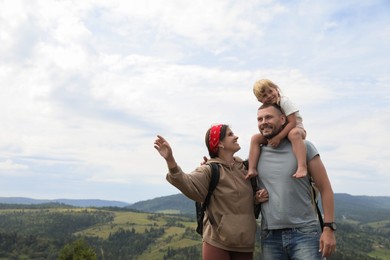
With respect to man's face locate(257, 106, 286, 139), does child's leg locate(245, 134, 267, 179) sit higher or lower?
lower

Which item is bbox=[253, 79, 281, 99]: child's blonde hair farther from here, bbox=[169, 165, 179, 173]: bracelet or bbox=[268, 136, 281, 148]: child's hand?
bbox=[169, 165, 179, 173]: bracelet

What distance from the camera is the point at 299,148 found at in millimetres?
4988

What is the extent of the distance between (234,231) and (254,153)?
1041 millimetres

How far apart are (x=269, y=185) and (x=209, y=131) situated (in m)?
1.10

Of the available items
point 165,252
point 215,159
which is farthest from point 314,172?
point 165,252

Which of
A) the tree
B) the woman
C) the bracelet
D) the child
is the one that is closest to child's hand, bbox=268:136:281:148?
the child

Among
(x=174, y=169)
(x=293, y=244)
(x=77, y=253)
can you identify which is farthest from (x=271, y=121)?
(x=77, y=253)

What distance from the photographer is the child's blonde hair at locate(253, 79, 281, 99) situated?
5.36m

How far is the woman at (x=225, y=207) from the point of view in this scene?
5137 mm

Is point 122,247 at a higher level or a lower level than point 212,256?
lower

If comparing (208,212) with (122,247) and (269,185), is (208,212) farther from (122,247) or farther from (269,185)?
(122,247)

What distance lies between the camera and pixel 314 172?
504 cm

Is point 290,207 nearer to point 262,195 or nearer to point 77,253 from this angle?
point 262,195

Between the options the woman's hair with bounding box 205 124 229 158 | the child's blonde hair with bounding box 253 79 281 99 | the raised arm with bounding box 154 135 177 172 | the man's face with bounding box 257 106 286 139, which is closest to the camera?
the raised arm with bounding box 154 135 177 172
